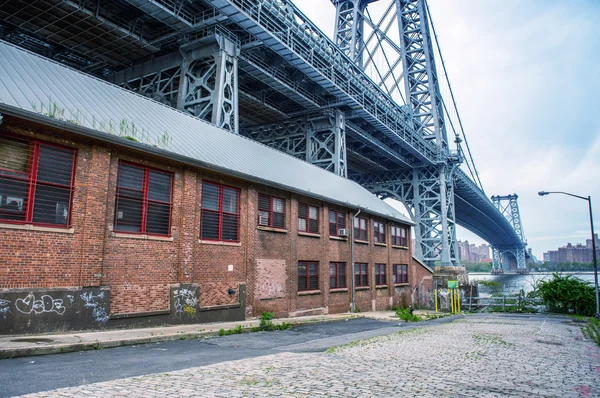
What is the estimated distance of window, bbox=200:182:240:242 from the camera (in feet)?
54.4

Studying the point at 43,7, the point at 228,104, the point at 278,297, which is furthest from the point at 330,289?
the point at 43,7

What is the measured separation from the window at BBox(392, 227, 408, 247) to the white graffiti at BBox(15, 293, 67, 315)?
24.8 meters

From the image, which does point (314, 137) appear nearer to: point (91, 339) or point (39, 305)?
point (39, 305)

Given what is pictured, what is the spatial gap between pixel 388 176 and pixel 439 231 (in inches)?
403

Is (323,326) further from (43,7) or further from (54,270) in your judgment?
(43,7)

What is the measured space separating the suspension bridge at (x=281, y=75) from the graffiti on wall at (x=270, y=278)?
8420 millimetres

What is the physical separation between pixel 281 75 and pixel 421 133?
30260 mm

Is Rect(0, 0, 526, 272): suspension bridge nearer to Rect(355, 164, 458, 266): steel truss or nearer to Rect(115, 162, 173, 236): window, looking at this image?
Rect(355, 164, 458, 266): steel truss

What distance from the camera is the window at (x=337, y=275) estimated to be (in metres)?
24.7

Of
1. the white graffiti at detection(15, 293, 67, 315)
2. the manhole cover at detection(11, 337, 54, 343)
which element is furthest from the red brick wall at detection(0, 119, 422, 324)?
the manhole cover at detection(11, 337, 54, 343)

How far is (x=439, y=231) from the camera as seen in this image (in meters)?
50.9

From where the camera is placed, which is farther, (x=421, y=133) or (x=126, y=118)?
(x=421, y=133)

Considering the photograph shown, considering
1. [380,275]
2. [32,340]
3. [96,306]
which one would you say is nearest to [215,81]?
[96,306]

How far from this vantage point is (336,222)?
2555cm
